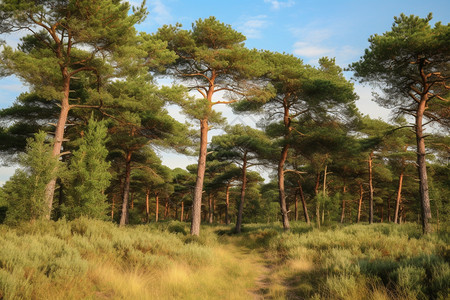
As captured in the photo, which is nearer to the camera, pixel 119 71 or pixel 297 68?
pixel 119 71

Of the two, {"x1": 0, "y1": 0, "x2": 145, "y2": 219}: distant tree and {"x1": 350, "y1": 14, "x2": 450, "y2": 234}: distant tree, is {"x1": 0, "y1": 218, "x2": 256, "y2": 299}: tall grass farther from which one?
{"x1": 350, "y1": 14, "x2": 450, "y2": 234}: distant tree

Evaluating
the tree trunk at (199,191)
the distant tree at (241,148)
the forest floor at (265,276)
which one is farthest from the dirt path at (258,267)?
the distant tree at (241,148)

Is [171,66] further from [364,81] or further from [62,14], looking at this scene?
[364,81]

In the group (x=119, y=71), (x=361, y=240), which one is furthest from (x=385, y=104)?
(x=119, y=71)

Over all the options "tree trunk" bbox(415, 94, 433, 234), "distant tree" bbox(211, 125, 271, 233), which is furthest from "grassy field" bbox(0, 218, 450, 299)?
"distant tree" bbox(211, 125, 271, 233)

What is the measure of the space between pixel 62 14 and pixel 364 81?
15.0 meters

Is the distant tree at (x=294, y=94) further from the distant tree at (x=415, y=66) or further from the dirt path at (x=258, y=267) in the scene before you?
the dirt path at (x=258, y=267)

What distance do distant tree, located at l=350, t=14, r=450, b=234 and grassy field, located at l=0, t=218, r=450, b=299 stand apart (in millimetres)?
5082

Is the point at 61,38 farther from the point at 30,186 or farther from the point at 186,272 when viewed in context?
the point at 186,272

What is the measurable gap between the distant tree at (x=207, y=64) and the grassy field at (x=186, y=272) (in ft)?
19.4

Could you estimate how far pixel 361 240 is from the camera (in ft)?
33.6

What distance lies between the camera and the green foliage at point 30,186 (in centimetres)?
946

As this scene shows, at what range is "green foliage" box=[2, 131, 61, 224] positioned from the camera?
31.0ft

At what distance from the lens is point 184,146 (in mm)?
18062
